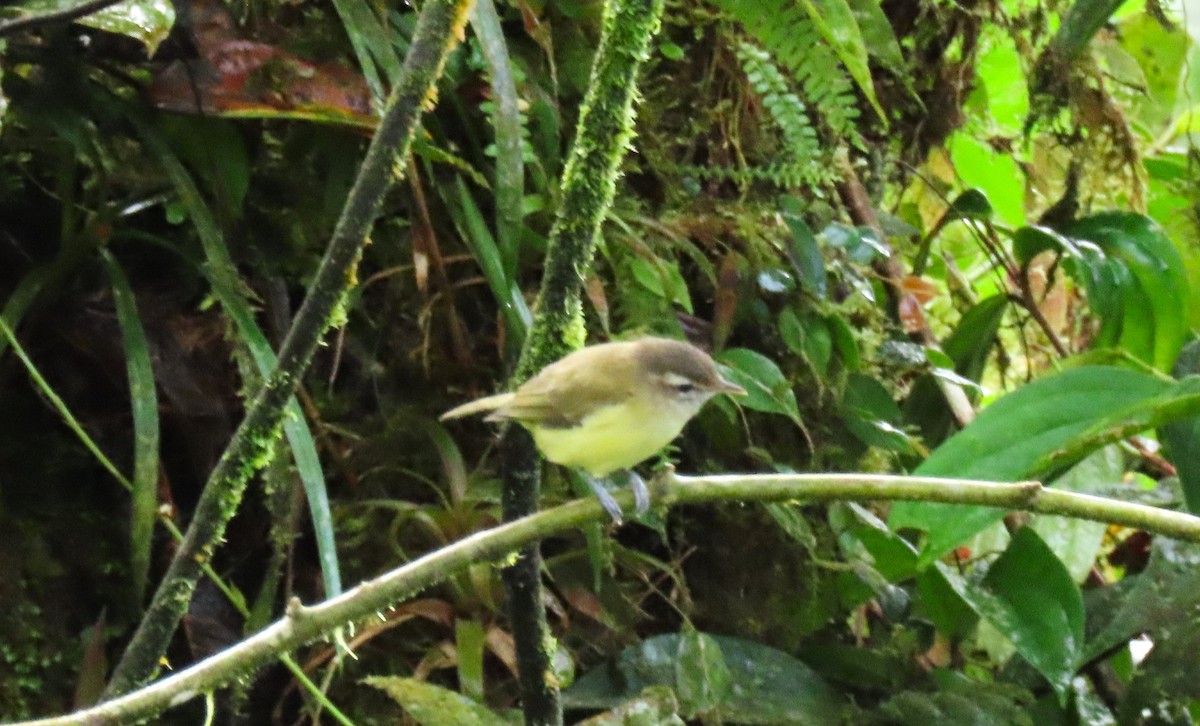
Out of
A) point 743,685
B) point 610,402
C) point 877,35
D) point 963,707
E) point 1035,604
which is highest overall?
point 877,35

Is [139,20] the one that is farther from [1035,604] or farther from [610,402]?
[1035,604]

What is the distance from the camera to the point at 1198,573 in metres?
1.41

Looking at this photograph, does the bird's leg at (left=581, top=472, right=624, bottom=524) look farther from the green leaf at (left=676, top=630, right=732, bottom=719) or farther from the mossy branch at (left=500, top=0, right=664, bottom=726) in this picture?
the green leaf at (left=676, top=630, right=732, bottom=719)

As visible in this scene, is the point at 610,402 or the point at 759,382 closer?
the point at 610,402

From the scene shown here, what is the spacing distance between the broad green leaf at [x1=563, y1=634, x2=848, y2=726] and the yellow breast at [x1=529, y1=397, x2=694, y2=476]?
0.42m

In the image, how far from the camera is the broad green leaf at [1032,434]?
4.00 ft

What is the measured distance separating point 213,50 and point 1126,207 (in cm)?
160

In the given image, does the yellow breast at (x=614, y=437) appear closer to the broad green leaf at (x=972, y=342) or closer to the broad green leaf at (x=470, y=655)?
the broad green leaf at (x=470, y=655)

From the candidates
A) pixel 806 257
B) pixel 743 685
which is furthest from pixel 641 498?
pixel 806 257

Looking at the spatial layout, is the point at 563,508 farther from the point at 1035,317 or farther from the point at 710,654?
the point at 1035,317

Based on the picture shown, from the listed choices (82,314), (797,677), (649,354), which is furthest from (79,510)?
(797,677)

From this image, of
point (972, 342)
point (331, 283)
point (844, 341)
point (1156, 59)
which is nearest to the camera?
point (331, 283)

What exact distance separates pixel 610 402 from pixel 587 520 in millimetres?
241

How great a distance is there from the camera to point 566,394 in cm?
103
